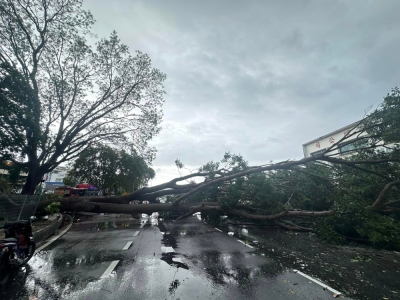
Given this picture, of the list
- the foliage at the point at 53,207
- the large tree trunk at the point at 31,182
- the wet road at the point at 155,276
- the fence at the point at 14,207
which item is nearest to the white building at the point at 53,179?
the large tree trunk at the point at 31,182

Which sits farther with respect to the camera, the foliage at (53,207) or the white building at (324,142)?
the white building at (324,142)

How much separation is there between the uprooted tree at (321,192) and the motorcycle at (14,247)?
6683 mm

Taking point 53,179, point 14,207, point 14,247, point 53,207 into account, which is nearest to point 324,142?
point 53,207

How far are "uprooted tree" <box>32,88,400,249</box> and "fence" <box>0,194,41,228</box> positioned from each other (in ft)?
13.3

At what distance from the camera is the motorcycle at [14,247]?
475 centimetres

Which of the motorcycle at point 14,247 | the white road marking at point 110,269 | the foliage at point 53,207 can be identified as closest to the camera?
the motorcycle at point 14,247

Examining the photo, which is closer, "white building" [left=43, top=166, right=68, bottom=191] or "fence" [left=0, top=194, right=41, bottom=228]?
"fence" [left=0, top=194, right=41, bottom=228]

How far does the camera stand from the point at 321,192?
466 inches

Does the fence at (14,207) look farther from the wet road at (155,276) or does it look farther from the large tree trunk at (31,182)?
the large tree trunk at (31,182)

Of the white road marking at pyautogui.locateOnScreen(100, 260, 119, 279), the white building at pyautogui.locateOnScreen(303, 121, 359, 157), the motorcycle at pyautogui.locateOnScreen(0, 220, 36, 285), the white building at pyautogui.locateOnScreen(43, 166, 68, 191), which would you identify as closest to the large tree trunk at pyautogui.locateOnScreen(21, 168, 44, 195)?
the white building at pyautogui.locateOnScreen(43, 166, 68, 191)

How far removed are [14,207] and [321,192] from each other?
13429 millimetres

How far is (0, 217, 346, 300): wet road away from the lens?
4145mm

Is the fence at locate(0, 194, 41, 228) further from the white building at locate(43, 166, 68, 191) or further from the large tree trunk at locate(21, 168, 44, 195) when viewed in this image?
the white building at locate(43, 166, 68, 191)

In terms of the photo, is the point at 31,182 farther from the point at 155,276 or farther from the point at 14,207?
the point at 155,276
